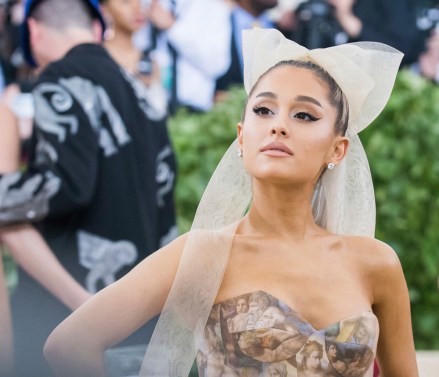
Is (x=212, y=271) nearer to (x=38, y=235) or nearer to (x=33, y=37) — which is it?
(x=38, y=235)

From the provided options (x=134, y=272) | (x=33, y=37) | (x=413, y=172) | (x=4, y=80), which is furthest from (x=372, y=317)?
(x=4, y=80)

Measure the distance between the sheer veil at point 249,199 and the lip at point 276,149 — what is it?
22 centimetres

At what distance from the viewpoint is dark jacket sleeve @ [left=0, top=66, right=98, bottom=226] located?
3992 mm

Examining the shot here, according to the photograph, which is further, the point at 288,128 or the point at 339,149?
the point at 339,149

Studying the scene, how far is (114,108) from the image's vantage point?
4195mm

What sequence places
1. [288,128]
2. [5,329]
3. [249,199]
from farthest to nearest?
[5,329]
[249,199]
[288,128]

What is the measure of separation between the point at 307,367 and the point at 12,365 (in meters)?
1.66

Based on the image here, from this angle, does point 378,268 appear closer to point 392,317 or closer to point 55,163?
point 392,317

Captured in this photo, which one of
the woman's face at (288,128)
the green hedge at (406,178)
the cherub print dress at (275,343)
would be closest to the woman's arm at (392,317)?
the cherub print dress at (275,343)

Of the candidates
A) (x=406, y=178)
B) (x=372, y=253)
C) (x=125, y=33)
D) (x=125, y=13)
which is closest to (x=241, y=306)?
(x=372, y=253)

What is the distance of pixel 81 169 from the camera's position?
4.07 meters

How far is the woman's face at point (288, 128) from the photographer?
2.59 metres

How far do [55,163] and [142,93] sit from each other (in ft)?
1.71

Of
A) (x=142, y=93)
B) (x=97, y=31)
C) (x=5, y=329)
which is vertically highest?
(x=97, y=31)
